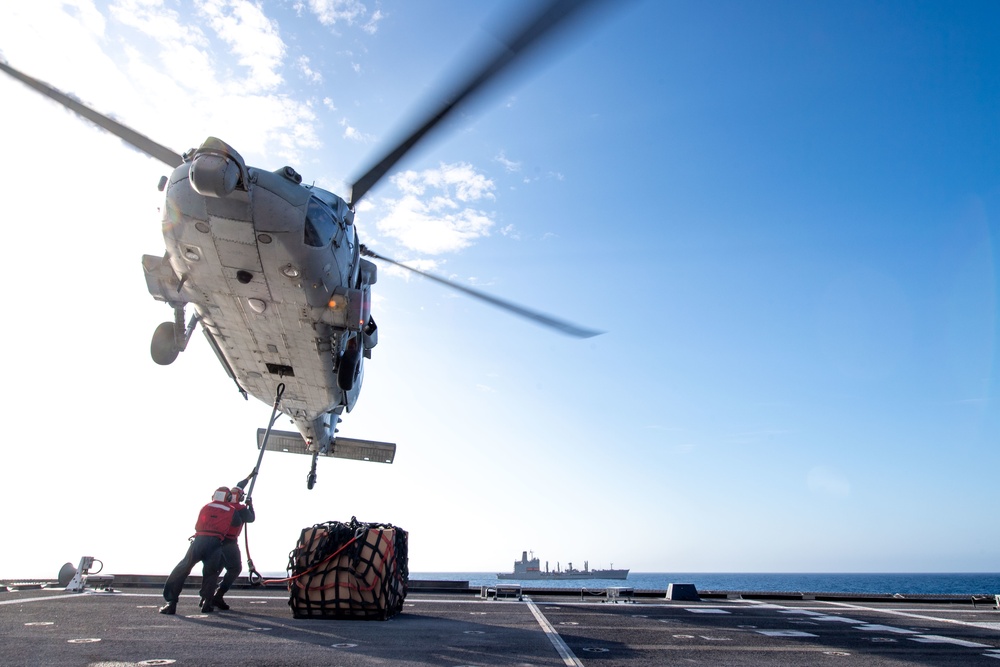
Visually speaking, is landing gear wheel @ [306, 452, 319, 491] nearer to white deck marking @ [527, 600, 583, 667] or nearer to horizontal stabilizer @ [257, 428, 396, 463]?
horizontal stabilizer @ [257, 428, 396, 463]

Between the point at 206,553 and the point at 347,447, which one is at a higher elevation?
the point at 347,447

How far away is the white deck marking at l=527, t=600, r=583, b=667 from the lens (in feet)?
22.8

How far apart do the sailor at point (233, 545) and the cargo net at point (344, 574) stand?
1589 mm

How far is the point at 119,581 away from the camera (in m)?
19.7

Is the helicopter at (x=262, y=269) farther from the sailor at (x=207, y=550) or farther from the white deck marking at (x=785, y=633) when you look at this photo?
the white deck marking at (x=785, y=633)

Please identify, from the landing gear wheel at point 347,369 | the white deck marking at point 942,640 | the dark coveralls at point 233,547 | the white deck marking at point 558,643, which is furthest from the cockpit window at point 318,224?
the white deck marking at point 942,640

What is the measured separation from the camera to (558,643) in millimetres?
8523

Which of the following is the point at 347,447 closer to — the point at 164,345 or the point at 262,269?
the point at 164,345

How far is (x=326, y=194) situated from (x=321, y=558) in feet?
26.9

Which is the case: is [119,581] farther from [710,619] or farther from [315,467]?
[710,619]

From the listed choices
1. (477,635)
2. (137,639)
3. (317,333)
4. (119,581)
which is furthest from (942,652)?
(119,581)

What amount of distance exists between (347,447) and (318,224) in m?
13.6

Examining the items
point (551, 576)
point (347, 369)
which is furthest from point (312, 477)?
point (551, 576)

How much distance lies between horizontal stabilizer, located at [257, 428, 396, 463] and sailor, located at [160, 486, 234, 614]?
A: 38.8 feet
